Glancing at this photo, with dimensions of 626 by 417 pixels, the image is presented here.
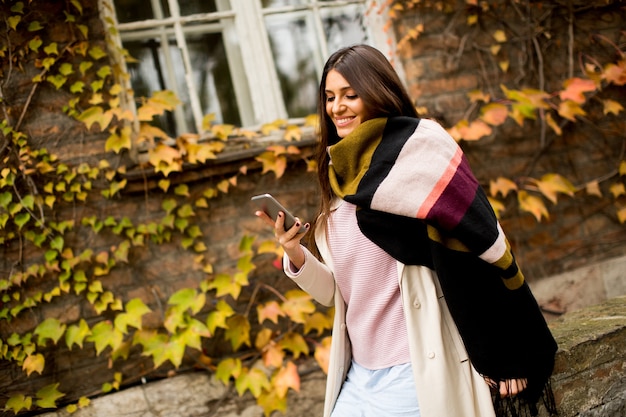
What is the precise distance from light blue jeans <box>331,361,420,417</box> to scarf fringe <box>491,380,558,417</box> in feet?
0.85

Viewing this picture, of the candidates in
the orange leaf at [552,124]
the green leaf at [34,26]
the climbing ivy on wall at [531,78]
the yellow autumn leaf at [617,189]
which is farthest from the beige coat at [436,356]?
the yellow autumn leaf at [617,189]

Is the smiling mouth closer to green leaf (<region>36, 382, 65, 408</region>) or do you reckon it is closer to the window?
the window

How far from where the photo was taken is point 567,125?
3490 millimetres

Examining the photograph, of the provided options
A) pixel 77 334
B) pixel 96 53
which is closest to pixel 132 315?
pixel 77 334

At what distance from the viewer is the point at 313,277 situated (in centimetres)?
167

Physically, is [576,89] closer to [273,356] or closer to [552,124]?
[552,124]

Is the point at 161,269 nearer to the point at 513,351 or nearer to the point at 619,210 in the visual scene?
the point at 513,351

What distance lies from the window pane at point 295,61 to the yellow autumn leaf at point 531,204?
1.54 meters

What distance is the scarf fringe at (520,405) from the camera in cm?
144

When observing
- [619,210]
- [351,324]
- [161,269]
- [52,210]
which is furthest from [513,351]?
[619,210]

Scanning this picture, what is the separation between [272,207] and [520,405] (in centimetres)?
96

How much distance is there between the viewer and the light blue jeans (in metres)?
1.43

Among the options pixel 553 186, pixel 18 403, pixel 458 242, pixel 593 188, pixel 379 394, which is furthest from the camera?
pixel 593 188

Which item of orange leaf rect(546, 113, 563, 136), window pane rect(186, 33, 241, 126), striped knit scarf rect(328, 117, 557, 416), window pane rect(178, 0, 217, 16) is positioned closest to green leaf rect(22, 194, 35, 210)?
window pane rect(186, 33, 241, 126)
